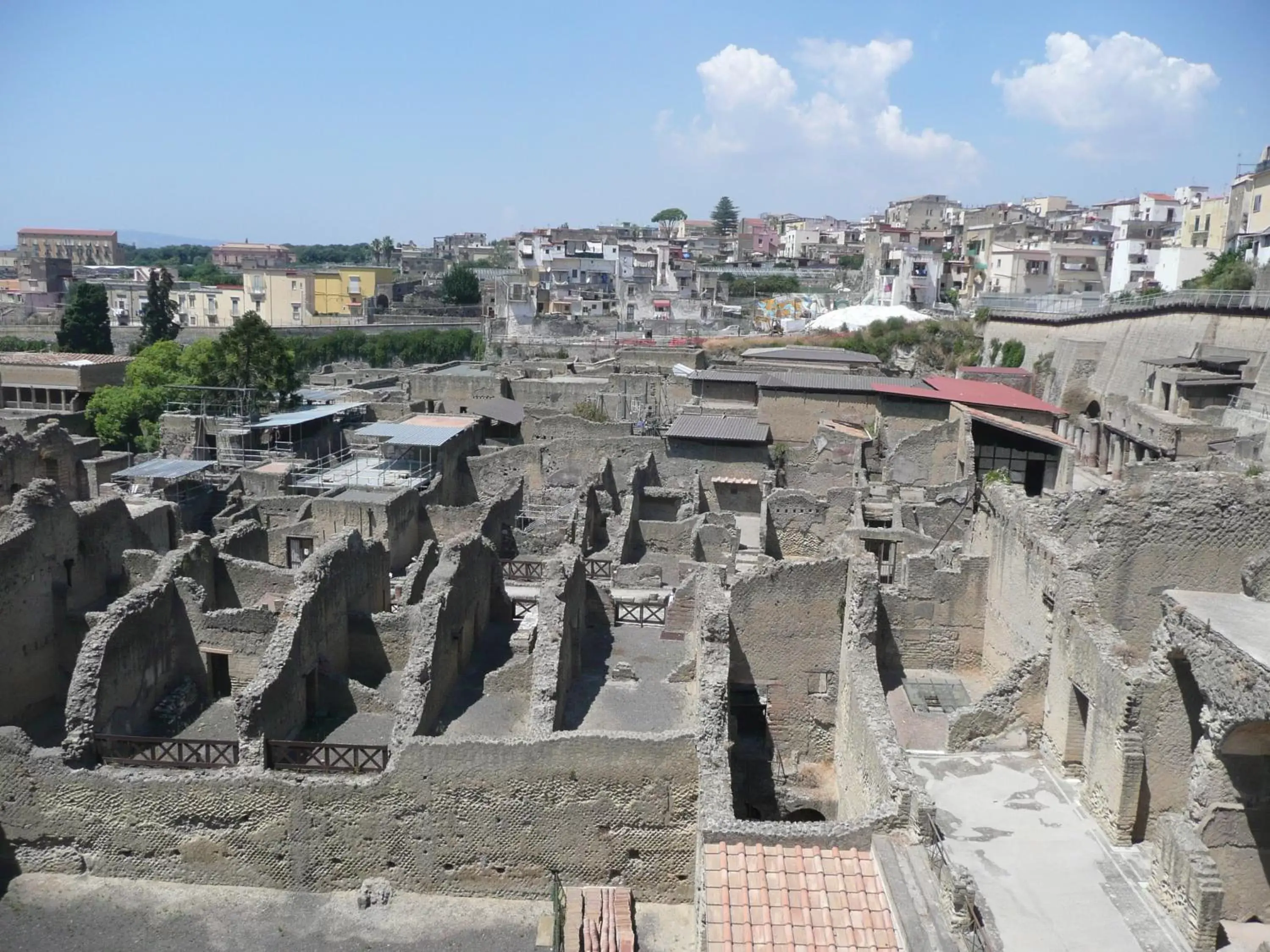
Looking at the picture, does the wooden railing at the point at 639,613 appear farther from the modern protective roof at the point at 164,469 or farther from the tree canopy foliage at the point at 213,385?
the tree canopy foliage at the point at 213,385

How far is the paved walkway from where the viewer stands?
10.9 metres

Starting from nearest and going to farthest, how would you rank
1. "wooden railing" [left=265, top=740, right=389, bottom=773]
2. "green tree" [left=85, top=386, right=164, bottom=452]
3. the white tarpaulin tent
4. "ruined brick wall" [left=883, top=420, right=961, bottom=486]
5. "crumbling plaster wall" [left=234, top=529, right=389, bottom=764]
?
1. "wooden railing" [left=265, top=740, right=389, bottom=773]
2. "crumbling plaster wall" [left=234, top=529, right=389, bottom=764]
3. "ruined brick wall" [left=883, top=420, right=961, bottom=486]
4. "green tree" [left=85, top=386, right=164, bottom=452]
5. the white tarpaulin tent

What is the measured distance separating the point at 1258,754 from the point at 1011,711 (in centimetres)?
399

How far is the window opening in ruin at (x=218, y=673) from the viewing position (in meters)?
19.1

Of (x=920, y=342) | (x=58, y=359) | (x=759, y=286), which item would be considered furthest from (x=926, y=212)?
(x=58, y=359)

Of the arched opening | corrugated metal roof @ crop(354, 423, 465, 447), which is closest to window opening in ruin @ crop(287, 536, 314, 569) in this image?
corrugated metal roof @ crop(354, 423, 465, 447)

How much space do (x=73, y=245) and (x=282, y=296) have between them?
94.0 m

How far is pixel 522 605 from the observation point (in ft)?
81.7

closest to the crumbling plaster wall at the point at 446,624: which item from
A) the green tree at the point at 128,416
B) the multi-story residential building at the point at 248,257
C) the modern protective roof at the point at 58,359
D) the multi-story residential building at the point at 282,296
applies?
the green tree at the point at 128,416

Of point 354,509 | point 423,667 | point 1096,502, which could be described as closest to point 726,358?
point 354,509

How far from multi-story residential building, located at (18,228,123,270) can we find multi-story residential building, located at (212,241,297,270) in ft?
54.7

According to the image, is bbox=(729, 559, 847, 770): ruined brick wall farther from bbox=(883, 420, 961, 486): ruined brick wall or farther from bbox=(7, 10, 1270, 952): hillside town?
bbox=(883, 420, 961, 486): ruined brick wall

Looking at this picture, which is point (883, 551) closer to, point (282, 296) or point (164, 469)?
point (164, 469)

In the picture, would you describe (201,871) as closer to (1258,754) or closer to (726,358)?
(1258,754)
